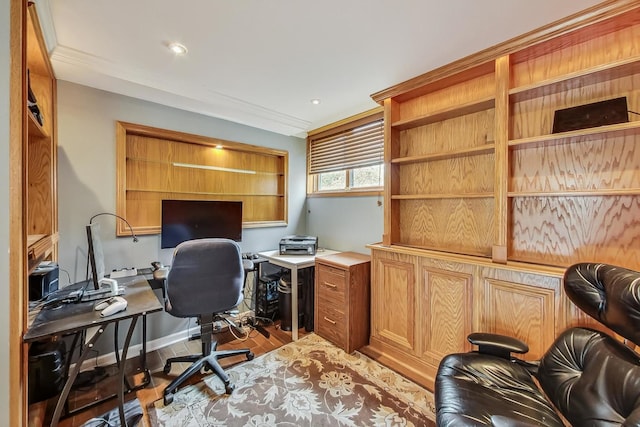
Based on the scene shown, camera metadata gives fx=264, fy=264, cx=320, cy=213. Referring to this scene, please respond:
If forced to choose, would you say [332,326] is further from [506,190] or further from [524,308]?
[506,190]

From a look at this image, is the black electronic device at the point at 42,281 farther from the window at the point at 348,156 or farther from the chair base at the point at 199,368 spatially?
the window at the point at 348,156

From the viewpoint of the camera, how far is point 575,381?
3.99ft

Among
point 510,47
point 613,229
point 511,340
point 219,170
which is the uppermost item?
point 510,47

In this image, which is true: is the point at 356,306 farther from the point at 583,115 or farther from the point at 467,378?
the point at 583,115

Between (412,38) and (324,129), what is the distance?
1.85 meters

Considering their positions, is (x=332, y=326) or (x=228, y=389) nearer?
(x=228, y=389)

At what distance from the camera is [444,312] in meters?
2.00

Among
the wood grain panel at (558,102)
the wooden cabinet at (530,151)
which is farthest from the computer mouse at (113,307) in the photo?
the wood grain panel at (558,102)

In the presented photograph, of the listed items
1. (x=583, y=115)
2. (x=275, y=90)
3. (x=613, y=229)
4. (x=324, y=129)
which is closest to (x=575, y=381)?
(x=613, y=229)

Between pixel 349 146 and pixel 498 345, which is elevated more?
pixel 349 146

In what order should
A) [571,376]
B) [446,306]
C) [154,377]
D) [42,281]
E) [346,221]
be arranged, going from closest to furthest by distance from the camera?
[571,376]
[42,281]
[446,306]
[154,377]
[346,221]

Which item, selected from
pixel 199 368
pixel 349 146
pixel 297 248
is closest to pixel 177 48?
pixel 349 146

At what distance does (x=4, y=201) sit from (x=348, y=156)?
9.21ft

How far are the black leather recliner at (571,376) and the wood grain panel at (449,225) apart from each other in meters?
0.75
